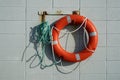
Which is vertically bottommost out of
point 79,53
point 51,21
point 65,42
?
point 79,53

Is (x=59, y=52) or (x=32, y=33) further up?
(x=32, y=33)

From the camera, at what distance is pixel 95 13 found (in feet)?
10.1

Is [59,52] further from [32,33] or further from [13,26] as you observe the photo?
[13,26]

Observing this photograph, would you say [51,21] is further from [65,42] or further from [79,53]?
[79,53]

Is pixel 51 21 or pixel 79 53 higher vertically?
pixel 51 21

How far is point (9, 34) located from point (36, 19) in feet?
1.14

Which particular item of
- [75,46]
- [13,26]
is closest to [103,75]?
[75,46]

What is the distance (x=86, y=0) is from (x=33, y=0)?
595 mm

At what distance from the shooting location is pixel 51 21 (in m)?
3.06

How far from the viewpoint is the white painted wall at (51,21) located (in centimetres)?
305

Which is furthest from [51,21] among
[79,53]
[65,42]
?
[79,53]

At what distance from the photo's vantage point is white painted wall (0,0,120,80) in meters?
3.05

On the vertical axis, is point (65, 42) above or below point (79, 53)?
above

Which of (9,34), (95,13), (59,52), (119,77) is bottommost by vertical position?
(119,77)
